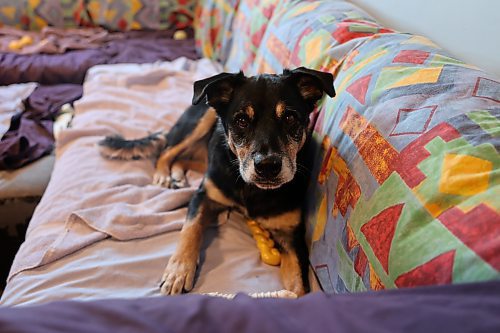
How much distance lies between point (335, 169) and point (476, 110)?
41cm

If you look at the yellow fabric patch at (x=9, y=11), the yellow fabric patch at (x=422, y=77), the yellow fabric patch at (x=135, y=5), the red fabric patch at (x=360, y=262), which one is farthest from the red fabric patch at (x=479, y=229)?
the yellow fabric patch at (x=9, y=11)

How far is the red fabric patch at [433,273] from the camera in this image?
2.29ft

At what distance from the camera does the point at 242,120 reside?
1.34m

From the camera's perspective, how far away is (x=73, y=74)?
9.30 ft

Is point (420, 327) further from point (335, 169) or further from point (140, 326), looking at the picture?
point (335, 169)

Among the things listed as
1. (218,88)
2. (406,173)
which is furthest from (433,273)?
(218,88)

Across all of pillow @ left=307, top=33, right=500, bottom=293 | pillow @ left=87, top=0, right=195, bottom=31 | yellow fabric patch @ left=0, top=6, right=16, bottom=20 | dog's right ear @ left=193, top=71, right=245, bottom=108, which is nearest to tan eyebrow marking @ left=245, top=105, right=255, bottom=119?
dog's right ear @ left=193, top=71, right=245, bottom=108

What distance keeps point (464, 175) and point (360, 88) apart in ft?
1.59

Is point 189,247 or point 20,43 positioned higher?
point 189,247

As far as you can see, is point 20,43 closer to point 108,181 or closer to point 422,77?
point 108,181

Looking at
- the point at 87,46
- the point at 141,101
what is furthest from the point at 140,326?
the point at 87,46

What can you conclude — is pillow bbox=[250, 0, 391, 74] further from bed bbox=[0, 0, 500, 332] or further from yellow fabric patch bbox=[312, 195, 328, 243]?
yellow fabric patch bbox=[312, 195, 328, 243]

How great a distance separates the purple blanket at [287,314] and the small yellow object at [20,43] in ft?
9.86

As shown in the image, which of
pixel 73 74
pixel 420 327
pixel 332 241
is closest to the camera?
pixel 420 327
